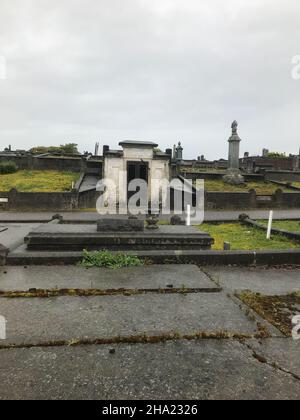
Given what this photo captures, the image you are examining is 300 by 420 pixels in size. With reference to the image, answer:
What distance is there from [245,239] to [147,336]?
298 inches

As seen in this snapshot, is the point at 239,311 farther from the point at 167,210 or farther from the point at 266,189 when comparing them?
the point at 266,189

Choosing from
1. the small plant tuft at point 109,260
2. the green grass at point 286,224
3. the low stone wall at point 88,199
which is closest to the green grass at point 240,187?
the low stone wall at point 88,199

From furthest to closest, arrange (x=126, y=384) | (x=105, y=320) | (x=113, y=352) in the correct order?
(x=105, y=320) → (x=113, y=352) → (x=126, y=384)

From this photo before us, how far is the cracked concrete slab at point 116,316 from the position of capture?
11.7ft

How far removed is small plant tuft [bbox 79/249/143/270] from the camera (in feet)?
21.0

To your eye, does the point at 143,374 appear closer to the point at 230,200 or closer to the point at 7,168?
the point at 230,200

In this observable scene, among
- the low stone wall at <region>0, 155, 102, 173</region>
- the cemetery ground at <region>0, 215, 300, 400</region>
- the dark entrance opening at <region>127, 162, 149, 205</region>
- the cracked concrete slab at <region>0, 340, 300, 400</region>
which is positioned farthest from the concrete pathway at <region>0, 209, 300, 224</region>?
the low stone wall at <region>0, 155, 102, 173</region>

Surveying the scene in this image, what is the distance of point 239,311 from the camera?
4.27 m

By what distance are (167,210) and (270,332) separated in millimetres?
17918

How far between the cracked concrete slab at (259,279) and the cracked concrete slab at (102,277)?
39 centimetres

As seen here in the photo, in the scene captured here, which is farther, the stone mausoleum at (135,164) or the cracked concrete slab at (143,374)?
the stone mausoleum at (135,164)
